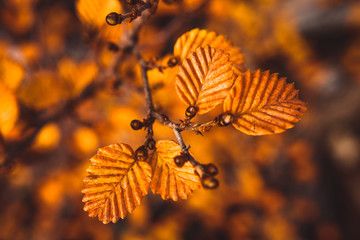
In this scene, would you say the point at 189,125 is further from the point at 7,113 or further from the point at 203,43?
the point at 7,113

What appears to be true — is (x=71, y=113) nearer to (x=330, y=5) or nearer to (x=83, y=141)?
(x=83, y=141)

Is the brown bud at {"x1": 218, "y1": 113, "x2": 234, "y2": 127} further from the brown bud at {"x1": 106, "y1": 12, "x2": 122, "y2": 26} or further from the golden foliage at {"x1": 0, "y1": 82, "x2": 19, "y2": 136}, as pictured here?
the golden foliage at {"x1": 0, "y1": 82, "x2": 19, "y2": 136}

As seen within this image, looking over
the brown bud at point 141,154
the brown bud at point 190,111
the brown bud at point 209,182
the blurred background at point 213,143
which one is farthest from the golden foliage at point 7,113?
the brown bud at point 209,182

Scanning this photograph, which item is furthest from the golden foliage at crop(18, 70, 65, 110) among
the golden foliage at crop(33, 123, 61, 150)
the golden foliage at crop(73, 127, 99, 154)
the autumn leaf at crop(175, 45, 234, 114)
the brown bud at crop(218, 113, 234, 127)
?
the brown bud at crop(218, 113, 234, 127)

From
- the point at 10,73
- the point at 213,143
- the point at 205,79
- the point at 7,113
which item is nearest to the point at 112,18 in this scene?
the point at 205,79

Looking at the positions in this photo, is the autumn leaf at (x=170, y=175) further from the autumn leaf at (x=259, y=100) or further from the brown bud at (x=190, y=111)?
the autumn leaf at (x=259, y=100)

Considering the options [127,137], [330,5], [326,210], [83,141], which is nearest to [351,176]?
[326,210]
